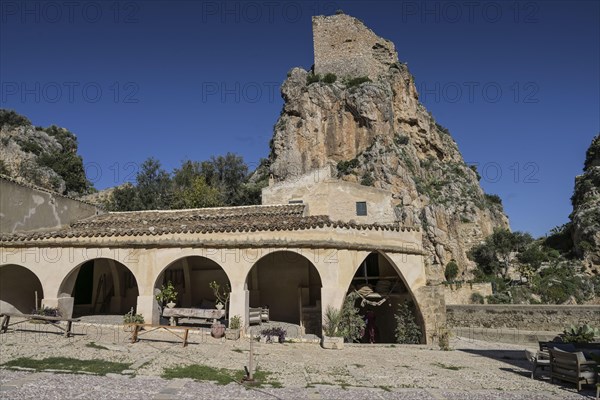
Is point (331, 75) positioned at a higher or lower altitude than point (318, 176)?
higher

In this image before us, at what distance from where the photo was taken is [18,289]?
17266mm

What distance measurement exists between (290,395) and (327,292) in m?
7.29

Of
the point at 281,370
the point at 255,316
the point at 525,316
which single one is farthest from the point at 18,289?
the point at 525,316

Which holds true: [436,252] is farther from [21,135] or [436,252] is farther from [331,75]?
[21,135]

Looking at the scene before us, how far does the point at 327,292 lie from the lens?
48.9 feet

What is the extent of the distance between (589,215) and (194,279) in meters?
41.5

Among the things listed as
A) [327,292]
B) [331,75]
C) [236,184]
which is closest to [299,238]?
[327,292]

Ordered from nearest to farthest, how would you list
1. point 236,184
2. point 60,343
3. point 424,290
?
1. point 60,343
2. point 424,290
3. point 236,184

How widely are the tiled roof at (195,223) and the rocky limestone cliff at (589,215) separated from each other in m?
34.0

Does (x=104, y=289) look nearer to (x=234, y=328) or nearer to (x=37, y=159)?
(x=234, y=328)

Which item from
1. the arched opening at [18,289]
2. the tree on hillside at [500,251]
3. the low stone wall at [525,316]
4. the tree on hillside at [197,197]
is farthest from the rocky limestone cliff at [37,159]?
the tree on hillside at [500,251]

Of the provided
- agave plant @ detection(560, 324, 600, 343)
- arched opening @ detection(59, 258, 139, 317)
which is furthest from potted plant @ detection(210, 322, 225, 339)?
agave plant @ detection(560, 324, 600, 343)

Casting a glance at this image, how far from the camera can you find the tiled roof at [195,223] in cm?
1576

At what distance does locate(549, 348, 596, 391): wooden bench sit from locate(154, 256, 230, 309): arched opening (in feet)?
44.7
